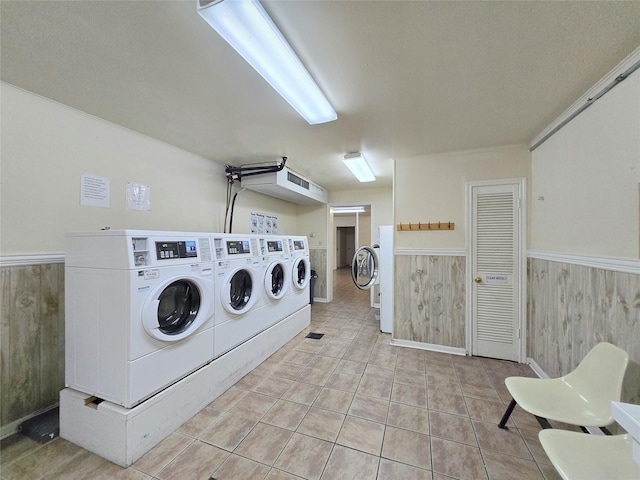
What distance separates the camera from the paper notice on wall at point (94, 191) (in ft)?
6.73

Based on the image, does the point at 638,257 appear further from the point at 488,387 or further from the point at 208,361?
the point at 208,361

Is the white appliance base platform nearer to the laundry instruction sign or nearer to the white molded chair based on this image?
the white molded chair

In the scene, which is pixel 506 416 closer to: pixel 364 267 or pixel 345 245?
pixel 364 267

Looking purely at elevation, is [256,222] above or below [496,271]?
above

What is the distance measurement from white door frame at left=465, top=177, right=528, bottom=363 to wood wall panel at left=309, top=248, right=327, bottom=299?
2.84m

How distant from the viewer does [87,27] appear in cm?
121

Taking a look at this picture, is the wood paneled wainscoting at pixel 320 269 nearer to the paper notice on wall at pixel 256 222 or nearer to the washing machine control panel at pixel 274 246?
the paper notice on wall at pixel 256 222

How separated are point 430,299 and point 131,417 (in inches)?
117

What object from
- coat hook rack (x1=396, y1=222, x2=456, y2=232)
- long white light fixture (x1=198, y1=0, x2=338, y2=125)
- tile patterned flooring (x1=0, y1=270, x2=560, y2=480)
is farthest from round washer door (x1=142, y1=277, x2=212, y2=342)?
coat hook rack (x1=396, y1=222, x2=456, y2=232)

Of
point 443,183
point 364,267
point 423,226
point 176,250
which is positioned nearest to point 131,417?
point 176,250

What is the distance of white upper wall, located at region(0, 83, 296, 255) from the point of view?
170cm

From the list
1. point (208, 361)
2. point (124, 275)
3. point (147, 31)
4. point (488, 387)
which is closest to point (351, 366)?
point (488, 387)

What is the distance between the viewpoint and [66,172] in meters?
1.95

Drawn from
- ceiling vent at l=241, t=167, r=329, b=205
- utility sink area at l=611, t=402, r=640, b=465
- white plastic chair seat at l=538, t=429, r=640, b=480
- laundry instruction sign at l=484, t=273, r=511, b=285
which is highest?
ceiling vent at l=241, t=167, r=329, b=205
